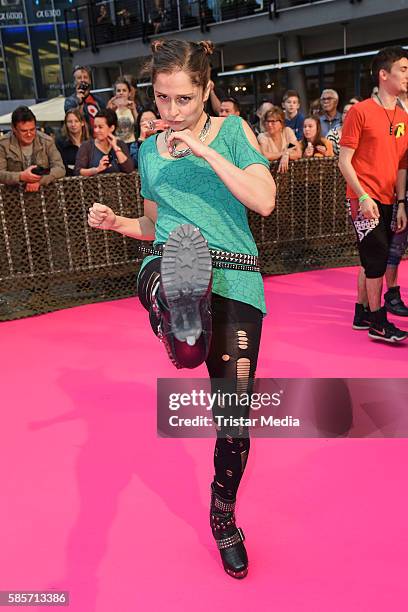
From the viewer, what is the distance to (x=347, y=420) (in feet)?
10.3

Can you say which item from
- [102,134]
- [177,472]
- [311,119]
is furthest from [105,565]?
[311,119]

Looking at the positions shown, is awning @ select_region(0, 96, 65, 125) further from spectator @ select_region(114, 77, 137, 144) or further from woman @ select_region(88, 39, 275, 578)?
woman @ select_region(88, 39, 275, 578)

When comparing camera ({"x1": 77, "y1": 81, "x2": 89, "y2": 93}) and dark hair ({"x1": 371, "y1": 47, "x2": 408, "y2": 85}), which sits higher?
camera ({"x1": 77, "y1": 81, "x2": 89, "y2": 93})

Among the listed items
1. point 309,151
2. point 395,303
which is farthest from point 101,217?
point 309,151

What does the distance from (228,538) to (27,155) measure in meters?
4.47

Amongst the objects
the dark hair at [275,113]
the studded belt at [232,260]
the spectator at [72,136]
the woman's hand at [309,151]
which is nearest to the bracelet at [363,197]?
the studded belt at [232,260]

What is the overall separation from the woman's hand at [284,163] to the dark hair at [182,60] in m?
4.48

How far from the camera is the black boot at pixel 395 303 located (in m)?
4.74

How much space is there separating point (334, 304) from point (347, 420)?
2.25m

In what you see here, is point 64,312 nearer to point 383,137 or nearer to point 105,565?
point 383,137

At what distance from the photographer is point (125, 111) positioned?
7004 millimetres

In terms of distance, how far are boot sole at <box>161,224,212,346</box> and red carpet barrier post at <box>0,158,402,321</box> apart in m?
4.08

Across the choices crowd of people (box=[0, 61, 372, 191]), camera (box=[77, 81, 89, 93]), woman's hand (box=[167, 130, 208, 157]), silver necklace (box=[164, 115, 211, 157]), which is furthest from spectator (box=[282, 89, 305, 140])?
woman's hand (box=[167, 130, 208, 157])

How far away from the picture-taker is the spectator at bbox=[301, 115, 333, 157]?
6641 millimetres
